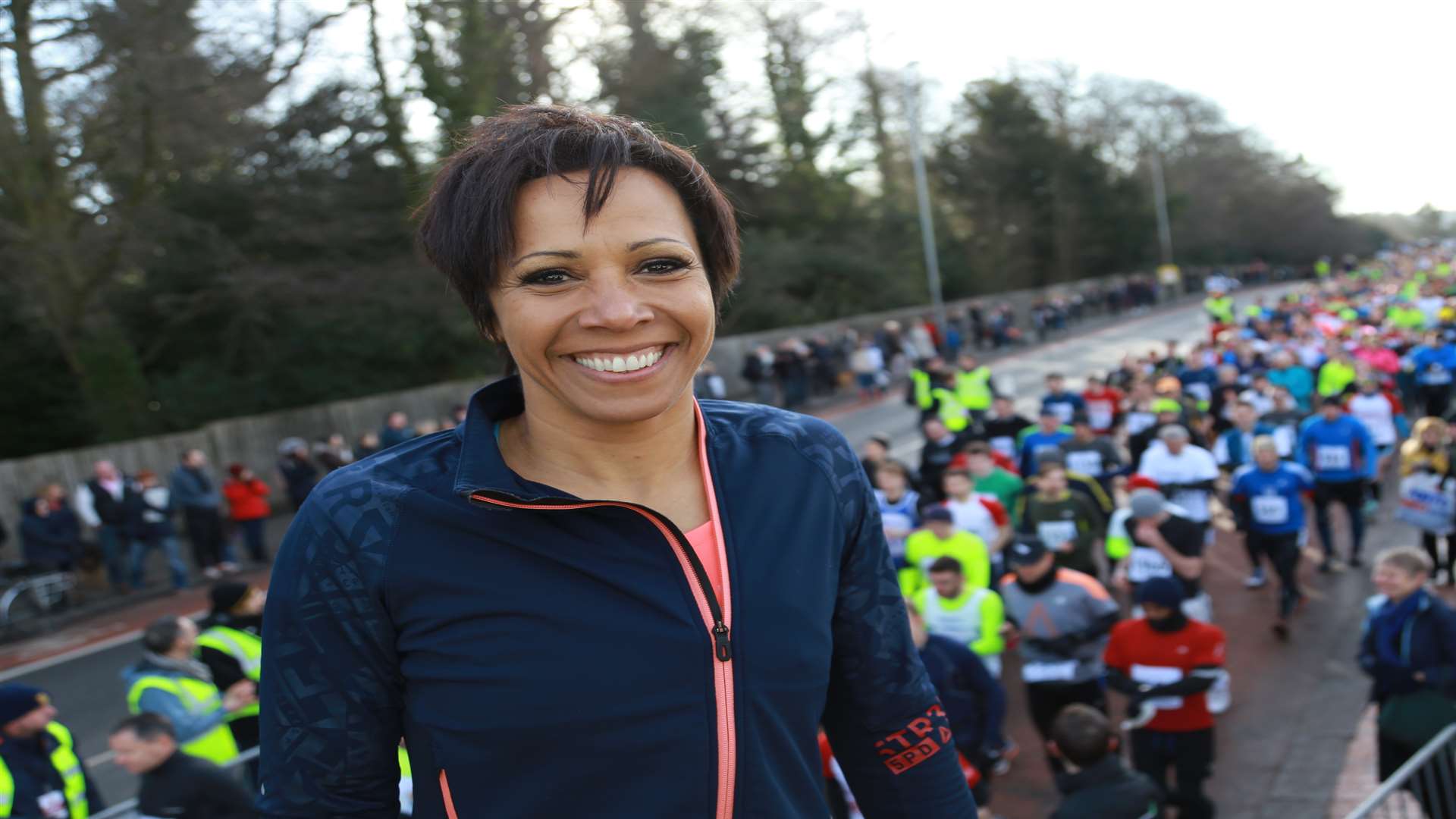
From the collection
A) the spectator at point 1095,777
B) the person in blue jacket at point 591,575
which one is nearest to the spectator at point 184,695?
the spectator at point 1095,777

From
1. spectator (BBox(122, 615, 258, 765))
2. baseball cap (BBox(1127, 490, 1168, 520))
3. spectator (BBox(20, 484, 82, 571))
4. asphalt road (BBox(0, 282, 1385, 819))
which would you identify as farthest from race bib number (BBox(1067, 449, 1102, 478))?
spectator (BBox(20, 484, 82, 571))

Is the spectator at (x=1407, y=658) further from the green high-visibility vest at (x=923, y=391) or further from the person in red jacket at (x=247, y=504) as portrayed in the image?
the person in red jacket at (x=247, y=504)

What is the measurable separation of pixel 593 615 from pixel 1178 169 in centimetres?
7167

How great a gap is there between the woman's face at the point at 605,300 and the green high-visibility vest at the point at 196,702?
5.38m

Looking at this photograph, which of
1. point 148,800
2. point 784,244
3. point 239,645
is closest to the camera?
point 148,800

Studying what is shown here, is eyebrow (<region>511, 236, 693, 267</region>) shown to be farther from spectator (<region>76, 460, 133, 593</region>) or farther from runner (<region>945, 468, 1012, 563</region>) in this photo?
spectator (<region>76, 460, 133, 593</region>)

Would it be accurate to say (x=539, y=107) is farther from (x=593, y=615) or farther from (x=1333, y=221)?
(x=1333, y=221)

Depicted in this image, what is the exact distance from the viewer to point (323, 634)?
1.34 meters

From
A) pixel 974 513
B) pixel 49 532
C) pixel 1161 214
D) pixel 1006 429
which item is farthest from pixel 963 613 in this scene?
pixel 1161 214

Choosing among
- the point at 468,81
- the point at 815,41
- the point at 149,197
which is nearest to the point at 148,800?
the point at 149,197

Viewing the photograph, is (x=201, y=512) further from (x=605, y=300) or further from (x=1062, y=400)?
(x=605, y=300)

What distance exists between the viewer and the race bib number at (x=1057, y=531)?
8.62 m

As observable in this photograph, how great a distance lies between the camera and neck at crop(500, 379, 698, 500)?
156 cm

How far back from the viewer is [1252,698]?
8.25 metres
